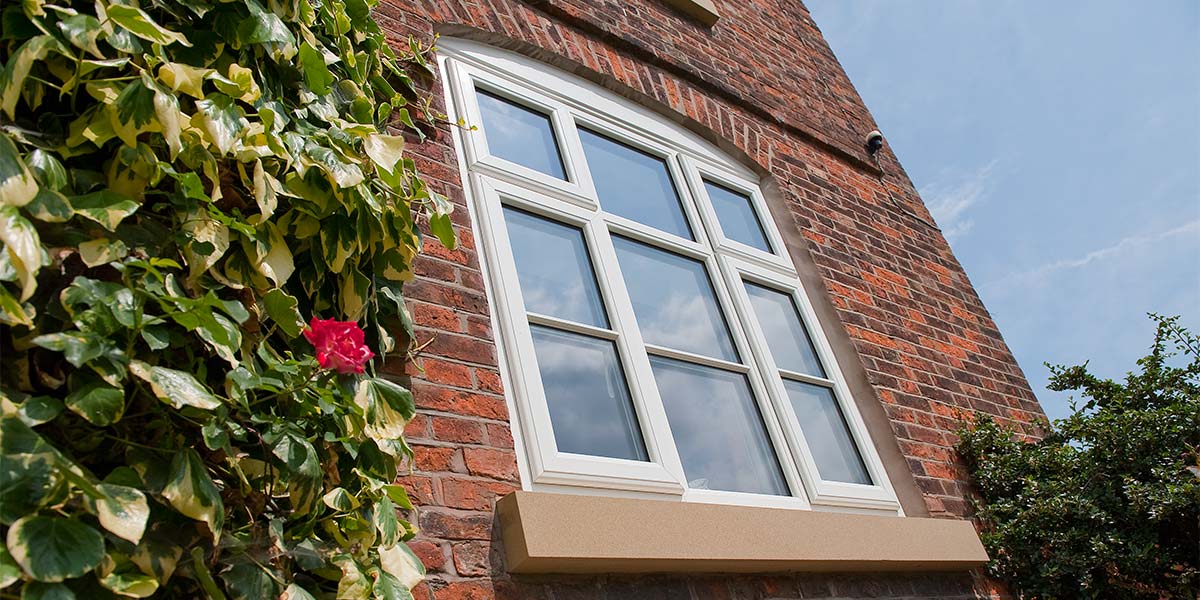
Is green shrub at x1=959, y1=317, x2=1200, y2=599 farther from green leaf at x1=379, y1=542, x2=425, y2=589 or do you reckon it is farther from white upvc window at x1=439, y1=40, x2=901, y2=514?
green leaf at x1=379, y1=542, x2=425, y2=589

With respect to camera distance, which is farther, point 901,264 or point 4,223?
point 901,264

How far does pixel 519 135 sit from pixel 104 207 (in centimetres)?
178

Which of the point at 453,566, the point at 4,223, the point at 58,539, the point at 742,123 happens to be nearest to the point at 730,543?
the point at 453,566

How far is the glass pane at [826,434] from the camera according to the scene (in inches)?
115

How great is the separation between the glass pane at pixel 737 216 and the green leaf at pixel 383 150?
1.85m

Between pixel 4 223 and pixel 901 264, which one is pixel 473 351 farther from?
pixel 901 264

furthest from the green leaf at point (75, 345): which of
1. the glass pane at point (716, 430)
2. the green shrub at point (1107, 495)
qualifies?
the green shrub at point (1107, 495)

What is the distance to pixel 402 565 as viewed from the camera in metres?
1.49

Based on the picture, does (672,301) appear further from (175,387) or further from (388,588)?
(175,387)

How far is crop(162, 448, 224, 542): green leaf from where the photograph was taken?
1.19 metres

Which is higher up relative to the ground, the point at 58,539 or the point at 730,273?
the point at 730,273

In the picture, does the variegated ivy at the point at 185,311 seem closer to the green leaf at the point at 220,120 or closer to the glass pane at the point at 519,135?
the green leaf at the point at 220,120

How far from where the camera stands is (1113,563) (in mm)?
2873

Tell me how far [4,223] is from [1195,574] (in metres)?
3.31
